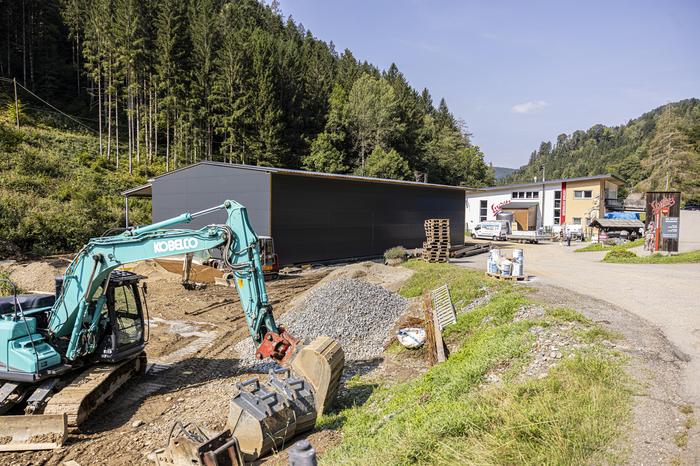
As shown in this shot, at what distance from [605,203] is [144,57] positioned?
4876 cm

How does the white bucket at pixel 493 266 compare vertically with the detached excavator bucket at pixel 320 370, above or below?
above

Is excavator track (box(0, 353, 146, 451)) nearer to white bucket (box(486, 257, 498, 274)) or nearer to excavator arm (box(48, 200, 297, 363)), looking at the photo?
excavator arm (box(48, 200, 297, 363))

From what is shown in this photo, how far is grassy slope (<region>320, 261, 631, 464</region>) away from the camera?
4969 millimetres

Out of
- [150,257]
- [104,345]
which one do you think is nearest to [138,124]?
[104,345]

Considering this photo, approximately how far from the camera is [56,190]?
34062mm

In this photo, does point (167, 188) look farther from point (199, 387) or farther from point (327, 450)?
point (327, 450)

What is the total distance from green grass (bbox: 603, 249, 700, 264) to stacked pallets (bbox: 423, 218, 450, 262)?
8624 mm

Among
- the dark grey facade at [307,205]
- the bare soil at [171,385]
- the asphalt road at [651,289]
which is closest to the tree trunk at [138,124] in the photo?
the dark grey facade at [307,205]

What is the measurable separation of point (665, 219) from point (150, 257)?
25.8 meters

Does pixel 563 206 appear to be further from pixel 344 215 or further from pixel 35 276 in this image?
pixel 35 276

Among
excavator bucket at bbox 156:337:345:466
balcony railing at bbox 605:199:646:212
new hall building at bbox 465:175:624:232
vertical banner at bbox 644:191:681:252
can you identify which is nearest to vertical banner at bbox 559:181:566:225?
new hall building at bbox 465:175:624:232

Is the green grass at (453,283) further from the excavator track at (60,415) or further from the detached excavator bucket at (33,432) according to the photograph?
the detached excavator bucket at (33,432)

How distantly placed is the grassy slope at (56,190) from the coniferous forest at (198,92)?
298 centimetres

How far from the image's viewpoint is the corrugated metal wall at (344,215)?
25.0 meters
